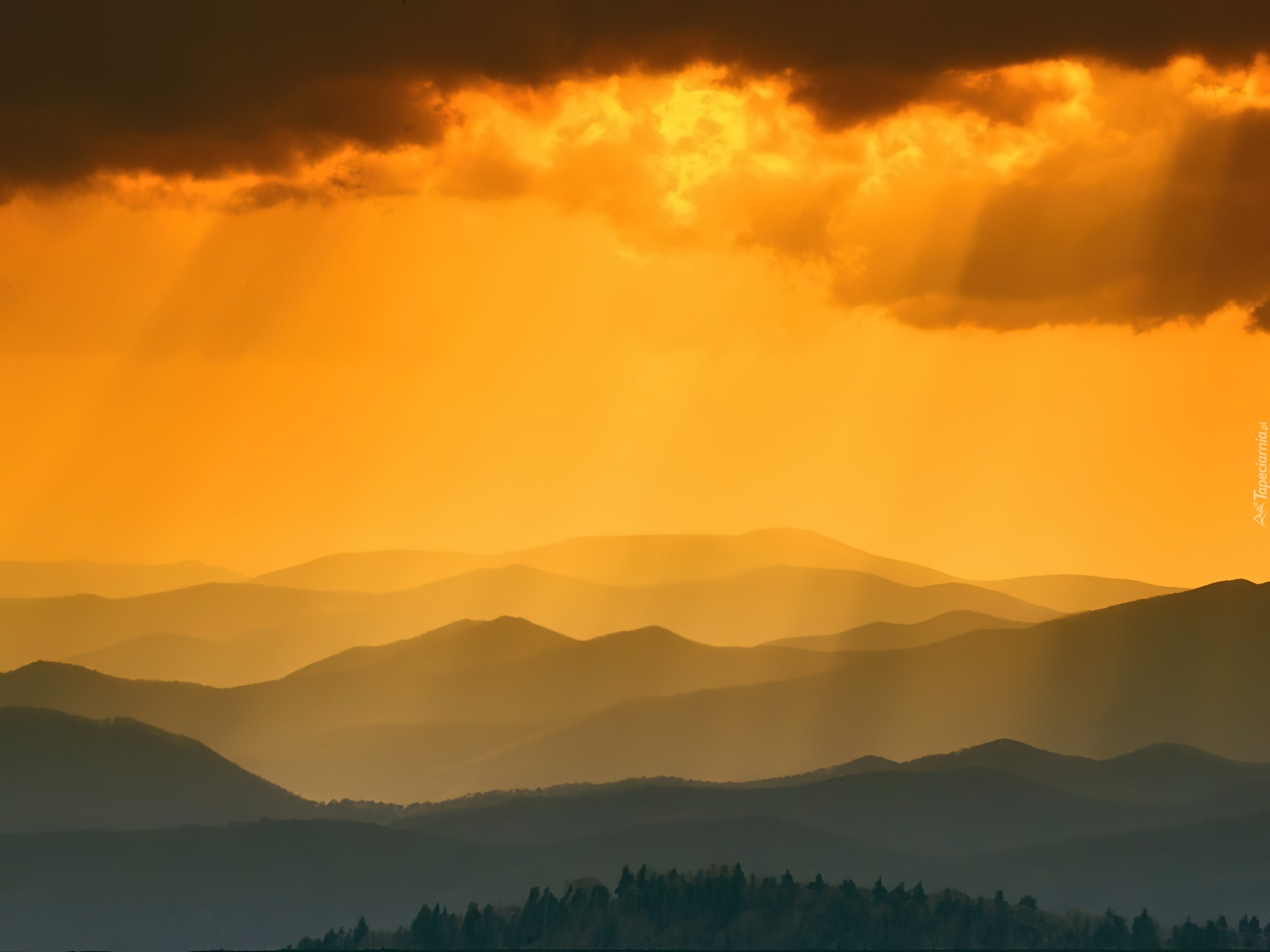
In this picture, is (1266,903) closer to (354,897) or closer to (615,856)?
(615,856)

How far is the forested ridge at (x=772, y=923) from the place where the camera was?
5010 inches

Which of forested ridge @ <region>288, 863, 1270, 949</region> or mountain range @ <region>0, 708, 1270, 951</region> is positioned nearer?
forested ridge @ <region>288, 863, 1270, 949</region>

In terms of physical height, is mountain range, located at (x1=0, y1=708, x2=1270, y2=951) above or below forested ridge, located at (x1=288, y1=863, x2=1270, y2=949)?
above

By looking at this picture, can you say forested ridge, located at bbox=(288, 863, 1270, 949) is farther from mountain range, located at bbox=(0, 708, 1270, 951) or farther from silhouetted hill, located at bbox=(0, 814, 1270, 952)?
mountain range, located at bbox=(0, 708, 1270, 951)

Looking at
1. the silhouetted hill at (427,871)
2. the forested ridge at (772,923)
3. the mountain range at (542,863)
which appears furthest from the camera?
the mountain range at (542,863)

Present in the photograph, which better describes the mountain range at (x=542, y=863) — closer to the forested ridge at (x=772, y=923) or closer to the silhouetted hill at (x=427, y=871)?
the silhouetted hill at (x=427, y=871)

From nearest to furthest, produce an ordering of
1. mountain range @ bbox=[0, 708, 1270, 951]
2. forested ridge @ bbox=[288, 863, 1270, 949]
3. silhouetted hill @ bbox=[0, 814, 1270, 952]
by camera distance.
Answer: forested ridge @ bbox=[288, 863, 1270, 949] → silhouetted hill @ bbox=[0, 814, 1270, 952] → mountain range @ bbox=[0, 708, 1270, 951]

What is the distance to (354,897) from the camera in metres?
170

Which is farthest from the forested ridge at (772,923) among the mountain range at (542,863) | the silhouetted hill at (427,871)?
the mountain range at (542,863)

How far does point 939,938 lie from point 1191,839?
76755mm

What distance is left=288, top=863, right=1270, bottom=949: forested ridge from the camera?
127 metres

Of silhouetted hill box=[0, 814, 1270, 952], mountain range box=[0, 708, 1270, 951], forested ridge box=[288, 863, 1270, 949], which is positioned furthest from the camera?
mountain range box=[0, 708, 1270, 951]

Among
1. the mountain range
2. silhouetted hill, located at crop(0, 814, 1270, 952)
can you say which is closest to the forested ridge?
silhouetted hill, located at crop(0, 814, 1270, 952)

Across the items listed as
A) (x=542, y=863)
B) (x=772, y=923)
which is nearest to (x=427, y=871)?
(x=542, y=863)
